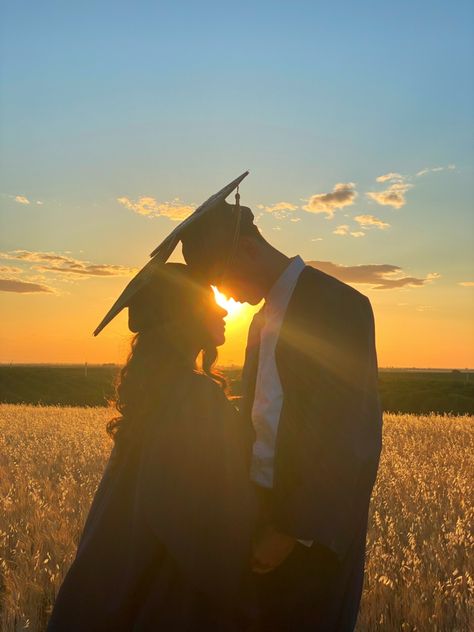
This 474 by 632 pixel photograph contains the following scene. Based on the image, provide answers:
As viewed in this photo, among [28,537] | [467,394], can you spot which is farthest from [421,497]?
[467,394]

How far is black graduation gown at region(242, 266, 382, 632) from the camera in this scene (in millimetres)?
2301

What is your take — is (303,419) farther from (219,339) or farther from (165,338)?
(165,338)

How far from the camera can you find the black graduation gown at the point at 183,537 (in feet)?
7.43

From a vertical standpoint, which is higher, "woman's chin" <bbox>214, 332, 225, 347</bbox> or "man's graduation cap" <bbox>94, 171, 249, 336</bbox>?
"man's graduation cap" <bbox>94, 171, 249, 336</bbox>

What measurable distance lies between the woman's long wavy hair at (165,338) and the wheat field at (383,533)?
169cm

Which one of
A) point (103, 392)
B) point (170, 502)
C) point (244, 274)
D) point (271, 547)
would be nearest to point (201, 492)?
point (170, 502)

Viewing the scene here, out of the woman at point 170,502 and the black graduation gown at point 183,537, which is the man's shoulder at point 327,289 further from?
the black graduation gown at point 183,537

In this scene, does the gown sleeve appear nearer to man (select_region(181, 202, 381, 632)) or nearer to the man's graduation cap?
man (select_region(181, 202, 381, 632))

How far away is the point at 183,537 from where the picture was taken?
2.27 metres

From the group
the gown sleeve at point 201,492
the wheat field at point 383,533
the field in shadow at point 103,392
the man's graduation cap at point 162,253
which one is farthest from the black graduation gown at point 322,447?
the field in shadow at point 103,392

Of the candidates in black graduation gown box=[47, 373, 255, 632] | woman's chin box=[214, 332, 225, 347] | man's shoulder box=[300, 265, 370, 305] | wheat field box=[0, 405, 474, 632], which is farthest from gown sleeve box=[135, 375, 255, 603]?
wheat field box=[0, 405, 474, 632]

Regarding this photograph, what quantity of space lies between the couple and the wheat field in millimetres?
1275

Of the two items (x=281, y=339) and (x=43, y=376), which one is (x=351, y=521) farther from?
(x=43, y=376)

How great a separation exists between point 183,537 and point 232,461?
0.31 m
